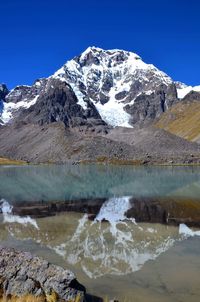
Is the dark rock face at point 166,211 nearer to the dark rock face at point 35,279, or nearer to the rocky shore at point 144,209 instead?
the rocky shore at point 144,209

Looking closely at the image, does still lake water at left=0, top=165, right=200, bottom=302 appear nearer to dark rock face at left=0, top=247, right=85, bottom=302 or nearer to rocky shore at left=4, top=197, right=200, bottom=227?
rocky shore at left=4, top=197, right=200, bottom=227

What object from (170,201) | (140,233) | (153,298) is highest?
(170,201)

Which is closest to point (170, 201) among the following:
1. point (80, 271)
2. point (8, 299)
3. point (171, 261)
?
point (171, 261)

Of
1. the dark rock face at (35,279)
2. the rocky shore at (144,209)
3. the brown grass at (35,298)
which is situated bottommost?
the brown grass at (35,298)

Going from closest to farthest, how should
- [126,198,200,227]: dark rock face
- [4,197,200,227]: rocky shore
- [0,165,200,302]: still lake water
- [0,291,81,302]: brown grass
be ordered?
[0,291,81,302]: brown grass, [0,165,200,302]: still lake water, [126,198,200,227]: dark rock face, [4,197,200,227]: rocky shore

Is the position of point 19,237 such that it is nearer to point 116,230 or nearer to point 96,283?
point 116,230

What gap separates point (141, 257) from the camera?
27.1 m

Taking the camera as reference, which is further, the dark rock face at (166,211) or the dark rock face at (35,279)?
the dark rock face at (166,211)

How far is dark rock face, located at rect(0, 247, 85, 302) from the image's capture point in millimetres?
16281

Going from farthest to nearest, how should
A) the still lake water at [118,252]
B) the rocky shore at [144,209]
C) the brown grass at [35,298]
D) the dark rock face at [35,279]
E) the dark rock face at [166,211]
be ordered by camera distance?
the rocky shore at [144,209] < the dark rock face at [166,211] < the still lake water at [118,252] < the dark rock face at [35,279] < the brown grass at [35,298]

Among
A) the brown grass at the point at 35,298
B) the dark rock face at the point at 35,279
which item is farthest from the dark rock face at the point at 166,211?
the brown grass at the point at 35,298

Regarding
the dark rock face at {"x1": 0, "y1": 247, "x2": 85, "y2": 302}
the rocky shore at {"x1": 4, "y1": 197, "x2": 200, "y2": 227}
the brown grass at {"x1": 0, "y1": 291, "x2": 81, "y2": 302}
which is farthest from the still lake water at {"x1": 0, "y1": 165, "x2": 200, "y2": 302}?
the brown grass at {"x1": 0, "y1": 291, "x2": 81, "y2": 302}

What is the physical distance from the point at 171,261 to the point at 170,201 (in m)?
34.6

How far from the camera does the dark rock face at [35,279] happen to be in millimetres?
16281
